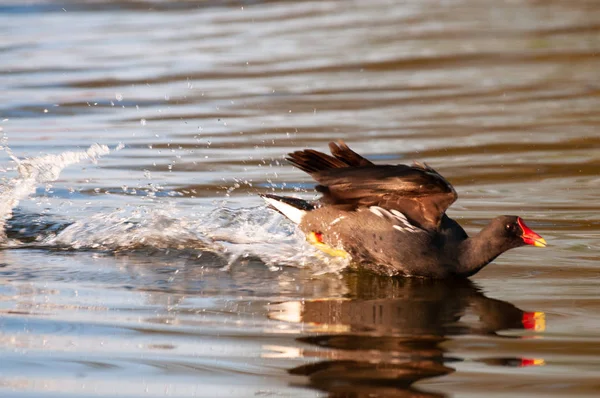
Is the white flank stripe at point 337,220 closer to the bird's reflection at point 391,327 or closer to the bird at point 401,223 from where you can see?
the bird at point 401,223

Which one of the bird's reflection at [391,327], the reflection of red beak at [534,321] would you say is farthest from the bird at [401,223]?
the reflection of red beak at [534,321]

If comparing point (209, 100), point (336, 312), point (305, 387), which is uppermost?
point (209, 100)

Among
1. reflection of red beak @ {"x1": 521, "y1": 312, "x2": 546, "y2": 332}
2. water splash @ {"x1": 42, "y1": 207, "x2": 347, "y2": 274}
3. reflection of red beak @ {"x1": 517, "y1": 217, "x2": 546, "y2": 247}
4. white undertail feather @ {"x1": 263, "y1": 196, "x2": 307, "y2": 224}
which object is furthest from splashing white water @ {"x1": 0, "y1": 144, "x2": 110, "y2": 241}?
reflection of red beak @ {"x1": 521, "y1": 312, "x2": 546, "y2": 332}

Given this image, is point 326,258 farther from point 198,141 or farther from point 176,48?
point 176,48

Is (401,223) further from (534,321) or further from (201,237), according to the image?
(201,237)

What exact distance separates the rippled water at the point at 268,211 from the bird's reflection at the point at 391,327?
15mm

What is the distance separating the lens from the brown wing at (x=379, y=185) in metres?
5.54

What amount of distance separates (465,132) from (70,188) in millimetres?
3585

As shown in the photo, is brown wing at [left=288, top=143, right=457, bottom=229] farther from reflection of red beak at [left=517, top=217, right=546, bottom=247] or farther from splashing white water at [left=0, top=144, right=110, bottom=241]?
splashing white water at [left=0, top=144, right=110, bottom=241]

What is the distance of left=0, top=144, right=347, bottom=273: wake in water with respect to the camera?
6.18m

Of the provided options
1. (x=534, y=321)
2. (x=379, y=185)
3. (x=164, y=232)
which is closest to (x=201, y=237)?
(x=164, y=232)

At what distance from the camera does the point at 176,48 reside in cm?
1458

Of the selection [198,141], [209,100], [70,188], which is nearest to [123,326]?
[70,188]

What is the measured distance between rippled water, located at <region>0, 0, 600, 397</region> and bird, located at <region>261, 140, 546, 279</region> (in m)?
0.14
